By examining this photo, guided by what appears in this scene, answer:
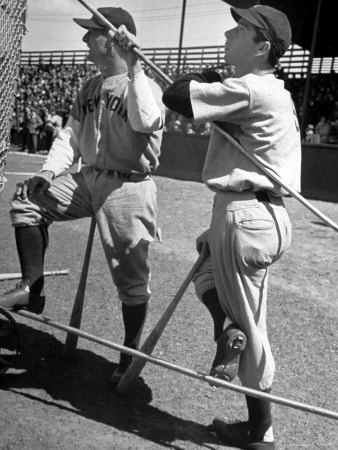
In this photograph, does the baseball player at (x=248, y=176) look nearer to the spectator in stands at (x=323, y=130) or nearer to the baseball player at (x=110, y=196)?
the baseball player at (x=110, y=196)

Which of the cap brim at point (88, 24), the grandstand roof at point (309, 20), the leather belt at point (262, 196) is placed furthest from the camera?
the grandstand roof at point (309, 20)

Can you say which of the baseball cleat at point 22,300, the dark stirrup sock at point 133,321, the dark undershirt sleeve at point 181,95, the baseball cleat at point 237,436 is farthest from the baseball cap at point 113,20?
the baseball cleat at point 237,436

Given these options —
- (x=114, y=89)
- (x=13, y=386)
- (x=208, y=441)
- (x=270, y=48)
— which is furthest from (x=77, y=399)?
(x=270, y=48)

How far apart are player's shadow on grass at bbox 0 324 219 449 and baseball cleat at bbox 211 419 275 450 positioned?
0.16 ft

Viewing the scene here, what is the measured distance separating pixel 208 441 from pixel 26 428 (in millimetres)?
927

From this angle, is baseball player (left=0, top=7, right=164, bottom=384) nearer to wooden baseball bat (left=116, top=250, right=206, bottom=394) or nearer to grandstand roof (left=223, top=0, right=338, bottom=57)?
wooden baseball bat (left=116, top=250, right=206, bottom=394)

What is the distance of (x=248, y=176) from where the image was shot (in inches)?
104

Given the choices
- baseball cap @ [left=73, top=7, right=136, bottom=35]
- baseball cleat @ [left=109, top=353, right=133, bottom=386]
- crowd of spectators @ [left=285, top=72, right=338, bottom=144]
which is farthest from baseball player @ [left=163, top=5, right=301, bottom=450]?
crowd of spectators @ [left=285, top=72, right=338, bottom=144]

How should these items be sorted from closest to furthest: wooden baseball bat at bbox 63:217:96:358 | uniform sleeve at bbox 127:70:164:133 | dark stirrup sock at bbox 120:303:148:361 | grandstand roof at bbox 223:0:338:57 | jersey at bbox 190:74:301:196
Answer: jersey at bbox 190:74:301:196 < uniform sleeve at bbox 127:70:164:133 < dark stirrup sock at bbox 120:303:148:361 < wooden baseball bat at bbox 63:217:96:358 < grandstand roof at bbox 223:0:338:57

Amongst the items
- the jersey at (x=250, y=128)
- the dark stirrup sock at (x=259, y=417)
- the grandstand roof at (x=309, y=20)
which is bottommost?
the dark stirrup sock at (x=259, y=417)

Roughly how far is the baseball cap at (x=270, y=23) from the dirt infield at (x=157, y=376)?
199 centimetres

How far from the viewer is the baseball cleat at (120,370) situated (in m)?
3.46

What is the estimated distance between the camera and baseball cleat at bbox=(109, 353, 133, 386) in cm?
346

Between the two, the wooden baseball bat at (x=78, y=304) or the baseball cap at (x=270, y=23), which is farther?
the wooden baseball bat at (x=78, y=304)
